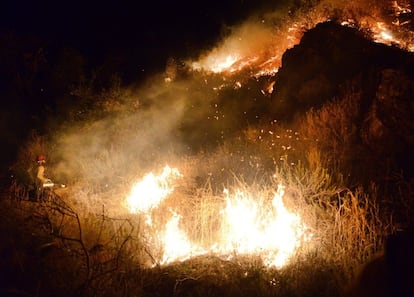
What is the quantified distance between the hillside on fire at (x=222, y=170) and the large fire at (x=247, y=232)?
0.02 metres

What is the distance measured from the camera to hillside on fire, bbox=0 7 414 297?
4.81 metres

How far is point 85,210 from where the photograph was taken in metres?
6.64

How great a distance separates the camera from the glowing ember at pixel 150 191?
688cm

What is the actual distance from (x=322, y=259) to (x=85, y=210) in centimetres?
349

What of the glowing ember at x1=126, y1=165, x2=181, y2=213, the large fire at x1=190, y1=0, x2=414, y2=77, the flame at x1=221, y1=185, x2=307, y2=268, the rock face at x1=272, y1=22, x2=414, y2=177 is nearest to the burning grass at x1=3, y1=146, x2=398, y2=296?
the flame at x1=221, y1=185, x2=307, y2=268

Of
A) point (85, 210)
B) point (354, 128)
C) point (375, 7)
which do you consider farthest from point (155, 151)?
point (375, 7)

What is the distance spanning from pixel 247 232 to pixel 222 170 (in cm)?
276

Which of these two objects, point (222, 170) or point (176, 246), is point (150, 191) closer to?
point (222, 170)

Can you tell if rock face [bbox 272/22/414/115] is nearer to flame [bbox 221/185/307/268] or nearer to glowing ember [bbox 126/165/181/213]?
glowing ember [bbox 126/165/181/213]

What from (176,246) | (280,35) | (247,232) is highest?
(280,35)

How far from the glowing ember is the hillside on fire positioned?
0.11 ft

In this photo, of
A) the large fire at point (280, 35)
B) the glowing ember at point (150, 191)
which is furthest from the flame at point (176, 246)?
the large fire at point (280, 35)

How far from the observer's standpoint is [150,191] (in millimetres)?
7250

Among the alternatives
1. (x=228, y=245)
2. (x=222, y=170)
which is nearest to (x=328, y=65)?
(x=222, y=170)
